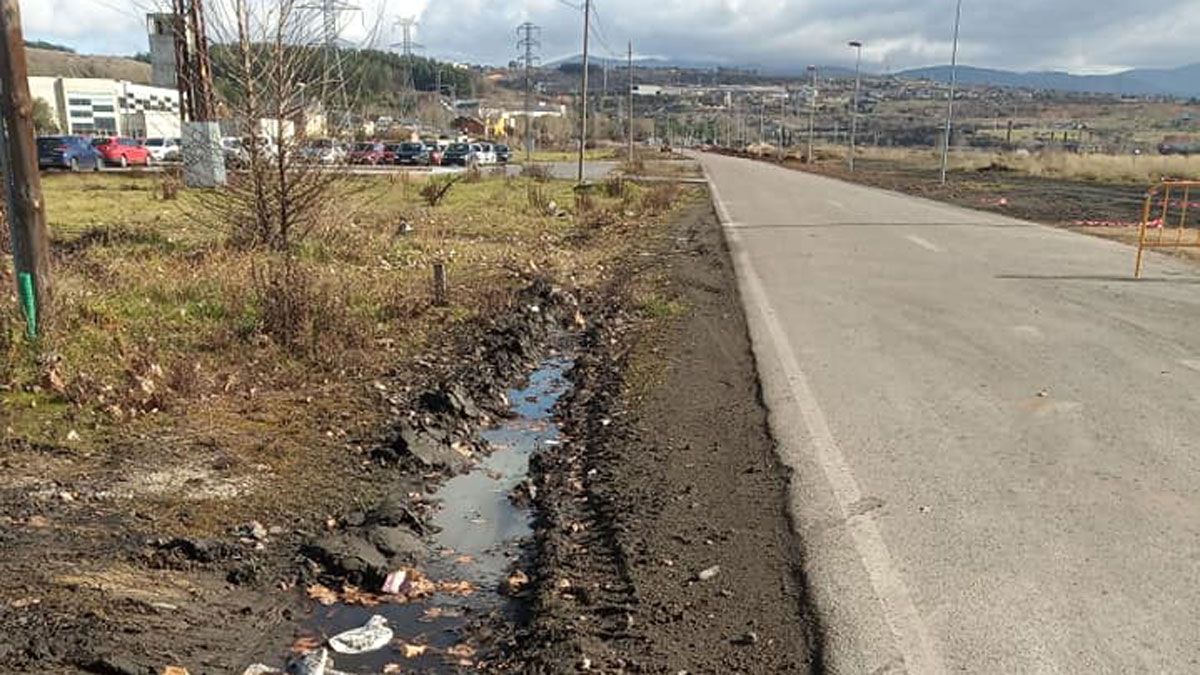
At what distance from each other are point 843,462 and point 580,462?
1.64 m

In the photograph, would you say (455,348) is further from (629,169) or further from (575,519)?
(629,169)

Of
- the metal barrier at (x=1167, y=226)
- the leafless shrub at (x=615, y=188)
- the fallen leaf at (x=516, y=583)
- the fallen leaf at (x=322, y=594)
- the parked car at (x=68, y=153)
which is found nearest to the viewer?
the fallen leaf at (x=322, y=594)

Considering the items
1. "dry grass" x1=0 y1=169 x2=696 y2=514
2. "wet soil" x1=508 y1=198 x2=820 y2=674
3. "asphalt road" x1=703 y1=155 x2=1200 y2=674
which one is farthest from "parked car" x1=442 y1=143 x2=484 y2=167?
"wet soil" x1=508 y1=198 x2=820 y2=674

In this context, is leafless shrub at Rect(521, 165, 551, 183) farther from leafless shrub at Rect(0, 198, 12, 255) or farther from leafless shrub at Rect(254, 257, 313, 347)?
leafless shrub at Rect(254, 257, 313, 347)

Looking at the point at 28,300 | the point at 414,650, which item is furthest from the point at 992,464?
the point at 28,300

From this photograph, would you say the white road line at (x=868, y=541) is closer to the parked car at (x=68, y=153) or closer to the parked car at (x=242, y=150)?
the parked car at (x=242, y=150)

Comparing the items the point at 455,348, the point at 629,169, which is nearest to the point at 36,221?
the point at 455,348

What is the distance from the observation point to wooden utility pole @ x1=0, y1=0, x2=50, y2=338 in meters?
7.91

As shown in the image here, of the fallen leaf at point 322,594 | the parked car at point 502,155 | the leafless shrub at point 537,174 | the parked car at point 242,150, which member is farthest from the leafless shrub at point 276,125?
the parked car at point 502,155

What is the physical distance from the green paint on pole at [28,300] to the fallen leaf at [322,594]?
517cm

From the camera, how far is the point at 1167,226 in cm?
2450

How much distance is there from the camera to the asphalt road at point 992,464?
12.8ft

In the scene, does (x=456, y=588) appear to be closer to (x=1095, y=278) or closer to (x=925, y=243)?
(x=1095, y=278)

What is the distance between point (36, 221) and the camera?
8344 millimetres
